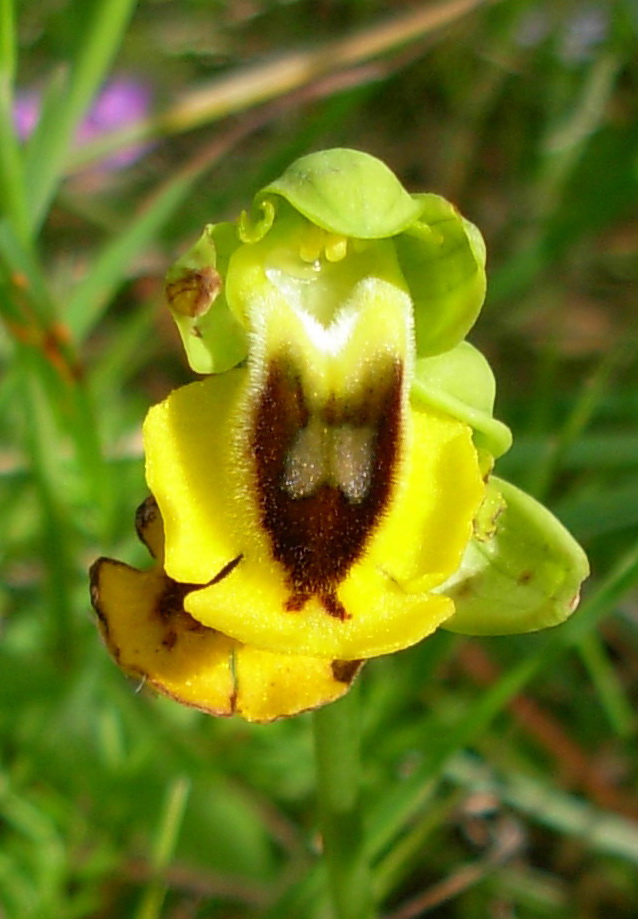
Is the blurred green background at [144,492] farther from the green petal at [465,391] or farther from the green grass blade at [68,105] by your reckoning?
the green petal at [465,391]

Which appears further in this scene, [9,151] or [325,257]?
[9,151]

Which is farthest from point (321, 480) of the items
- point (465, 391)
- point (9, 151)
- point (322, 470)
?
point (9, 151)

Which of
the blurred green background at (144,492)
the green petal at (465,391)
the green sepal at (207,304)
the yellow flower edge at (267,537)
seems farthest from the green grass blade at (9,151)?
the green petal at (465,391)

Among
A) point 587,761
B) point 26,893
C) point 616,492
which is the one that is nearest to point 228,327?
point 616,492

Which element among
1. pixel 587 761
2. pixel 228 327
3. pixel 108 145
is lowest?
pixel 587 761

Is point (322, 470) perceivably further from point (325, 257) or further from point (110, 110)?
point (110, 110)

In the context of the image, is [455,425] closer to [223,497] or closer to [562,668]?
[223,497]
